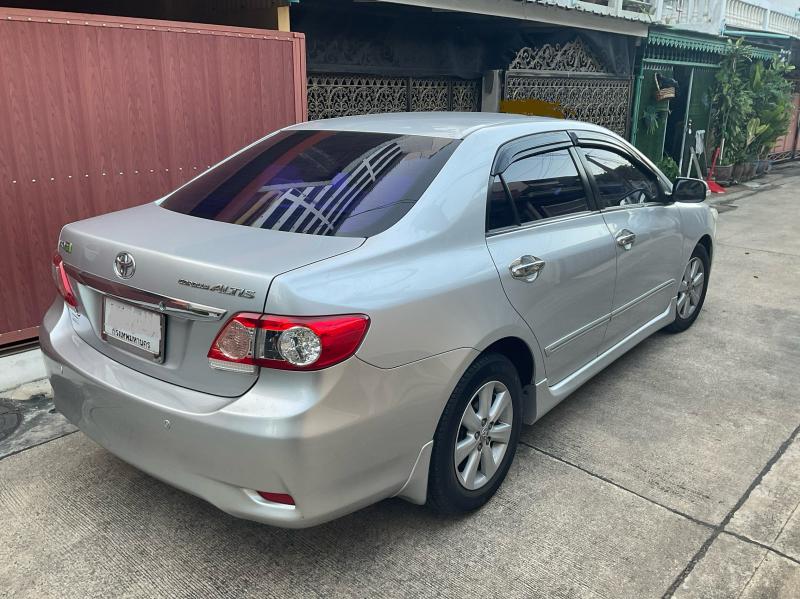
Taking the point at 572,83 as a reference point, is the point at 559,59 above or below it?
above

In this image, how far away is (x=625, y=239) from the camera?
12.4ft

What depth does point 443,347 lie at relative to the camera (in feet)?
8.22

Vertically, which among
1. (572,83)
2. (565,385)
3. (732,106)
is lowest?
(565,385)

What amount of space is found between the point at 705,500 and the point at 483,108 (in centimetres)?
613

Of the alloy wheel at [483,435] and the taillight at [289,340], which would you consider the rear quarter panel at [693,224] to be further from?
the taillight at [289,340]

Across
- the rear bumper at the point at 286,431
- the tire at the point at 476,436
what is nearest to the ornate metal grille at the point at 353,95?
the tire at the point at 476,436

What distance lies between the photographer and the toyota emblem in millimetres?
2416

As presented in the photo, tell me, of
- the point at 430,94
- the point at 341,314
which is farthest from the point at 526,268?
the point at 430,94

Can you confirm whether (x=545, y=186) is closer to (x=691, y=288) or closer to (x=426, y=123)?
(x=426, y=123)

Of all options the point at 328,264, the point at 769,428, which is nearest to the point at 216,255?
the point at 328,264

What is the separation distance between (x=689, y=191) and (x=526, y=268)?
200 cm

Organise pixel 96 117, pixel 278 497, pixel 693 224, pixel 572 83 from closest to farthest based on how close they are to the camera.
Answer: pixel 278 497 < pixel 96 117 < pixel 693 224 < pixel 572 83

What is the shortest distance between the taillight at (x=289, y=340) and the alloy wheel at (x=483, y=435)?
2.54 feet

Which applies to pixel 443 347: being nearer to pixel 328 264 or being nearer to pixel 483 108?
pixel 328 264
